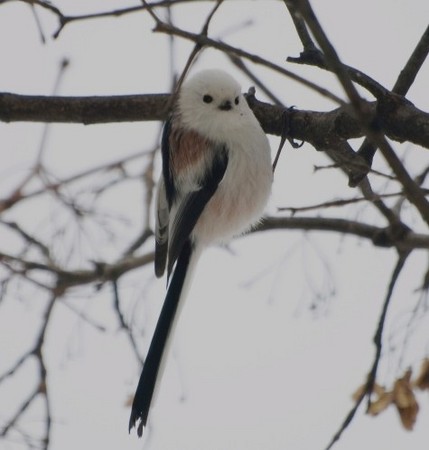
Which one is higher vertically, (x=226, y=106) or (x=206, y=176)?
(x=226, y=106)

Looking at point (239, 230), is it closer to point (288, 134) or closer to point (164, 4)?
point (288, 134)

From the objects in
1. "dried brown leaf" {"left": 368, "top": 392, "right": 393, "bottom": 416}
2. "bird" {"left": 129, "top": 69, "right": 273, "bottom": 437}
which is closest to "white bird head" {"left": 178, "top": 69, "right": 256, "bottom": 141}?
"bird" {"left": 129, "top": 69, "right": 273, "bottom": 437}

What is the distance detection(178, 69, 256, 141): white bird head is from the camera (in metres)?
3.03

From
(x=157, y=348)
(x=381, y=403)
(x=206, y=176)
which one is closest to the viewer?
(x=157, y=348)

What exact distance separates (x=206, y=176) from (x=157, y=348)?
65cm

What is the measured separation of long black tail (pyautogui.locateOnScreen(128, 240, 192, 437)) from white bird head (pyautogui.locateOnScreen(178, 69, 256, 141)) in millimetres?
465

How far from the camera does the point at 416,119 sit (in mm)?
2186

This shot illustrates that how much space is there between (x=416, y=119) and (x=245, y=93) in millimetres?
1019

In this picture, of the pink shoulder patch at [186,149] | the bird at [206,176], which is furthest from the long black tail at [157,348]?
the pink shoulder patch at [186,149]

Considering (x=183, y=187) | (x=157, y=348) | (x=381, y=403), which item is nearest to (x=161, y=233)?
(x=183, y=187)

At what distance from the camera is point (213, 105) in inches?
124

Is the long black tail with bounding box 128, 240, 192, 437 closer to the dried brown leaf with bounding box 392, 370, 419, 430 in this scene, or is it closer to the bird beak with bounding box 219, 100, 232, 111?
the bird beak with bounding box 219, 100, 232, 111

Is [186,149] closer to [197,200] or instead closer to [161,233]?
[197,200]

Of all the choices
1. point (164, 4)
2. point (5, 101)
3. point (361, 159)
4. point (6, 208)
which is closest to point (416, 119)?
point (361, 159)
